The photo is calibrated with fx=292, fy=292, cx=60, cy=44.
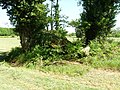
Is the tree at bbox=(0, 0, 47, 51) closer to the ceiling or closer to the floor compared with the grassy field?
closer to the ceiling

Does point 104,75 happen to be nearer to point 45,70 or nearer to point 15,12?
point 45,70

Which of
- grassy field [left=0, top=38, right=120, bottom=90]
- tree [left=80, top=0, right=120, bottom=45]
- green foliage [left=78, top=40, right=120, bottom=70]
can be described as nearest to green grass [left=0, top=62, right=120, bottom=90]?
grassy field [left=0, top=38, right=120, bottom=90]

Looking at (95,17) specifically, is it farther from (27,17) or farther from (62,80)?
(62,80)

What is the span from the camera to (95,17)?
51.1 ft

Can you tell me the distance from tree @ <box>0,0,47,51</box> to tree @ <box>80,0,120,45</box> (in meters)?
2.23

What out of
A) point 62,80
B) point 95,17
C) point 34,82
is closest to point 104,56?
point 95,17

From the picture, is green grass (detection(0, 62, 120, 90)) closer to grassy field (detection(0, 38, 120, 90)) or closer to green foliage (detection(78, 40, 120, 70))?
grassy field (detection(0, 38, 120, 90))

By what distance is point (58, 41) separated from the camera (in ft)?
52.6

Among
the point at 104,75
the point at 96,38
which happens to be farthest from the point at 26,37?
the point at 104,75

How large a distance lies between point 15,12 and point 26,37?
1.65 meters

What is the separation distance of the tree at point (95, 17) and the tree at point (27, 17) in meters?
2.23

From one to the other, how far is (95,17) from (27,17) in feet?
11.9

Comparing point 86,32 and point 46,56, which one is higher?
point 86,32

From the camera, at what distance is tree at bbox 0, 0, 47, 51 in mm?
15383
